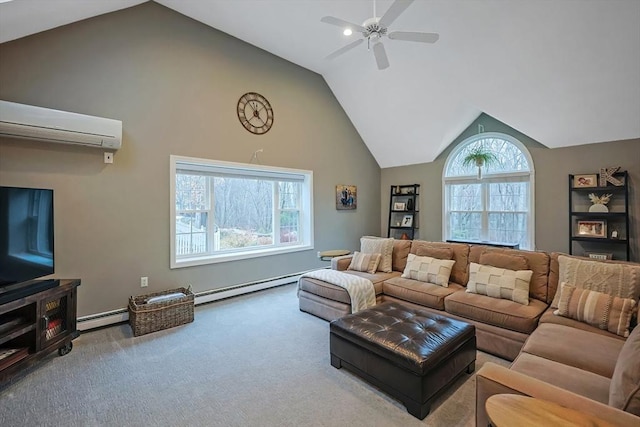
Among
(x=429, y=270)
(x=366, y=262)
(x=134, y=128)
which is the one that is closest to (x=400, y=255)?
(x=366, y=262)

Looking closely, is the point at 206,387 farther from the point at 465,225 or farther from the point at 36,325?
the point at 465,225

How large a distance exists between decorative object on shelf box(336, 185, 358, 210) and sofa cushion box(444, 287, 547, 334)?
3.24 meters

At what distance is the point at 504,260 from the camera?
3.05 m

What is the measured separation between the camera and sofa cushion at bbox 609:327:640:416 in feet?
3.89

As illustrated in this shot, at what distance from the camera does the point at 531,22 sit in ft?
10.7

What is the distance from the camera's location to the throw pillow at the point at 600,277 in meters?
2.26

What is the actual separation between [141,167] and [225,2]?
2289 millimetres

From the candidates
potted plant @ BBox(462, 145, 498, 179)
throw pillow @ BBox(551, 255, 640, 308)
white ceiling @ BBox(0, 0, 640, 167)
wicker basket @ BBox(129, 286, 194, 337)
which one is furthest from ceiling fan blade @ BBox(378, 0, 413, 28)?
wicker basket @ BBox(129, 286, 194, 337)

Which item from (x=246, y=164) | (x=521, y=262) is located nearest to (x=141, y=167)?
(x=246, y=164)

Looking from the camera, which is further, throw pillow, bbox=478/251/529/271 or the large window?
the large window

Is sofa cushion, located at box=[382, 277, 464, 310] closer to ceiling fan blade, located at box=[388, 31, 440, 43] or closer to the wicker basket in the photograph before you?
the wicker basket

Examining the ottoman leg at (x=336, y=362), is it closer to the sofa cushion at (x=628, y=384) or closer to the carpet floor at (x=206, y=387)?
the carpet floor at (x=206, y=387)

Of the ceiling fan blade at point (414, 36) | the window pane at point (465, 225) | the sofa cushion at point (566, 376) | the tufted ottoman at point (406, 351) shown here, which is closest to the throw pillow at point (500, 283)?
the tufted ottoman at point (406, 351)

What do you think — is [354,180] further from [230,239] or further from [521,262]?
[521,262]
